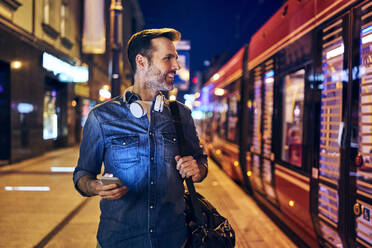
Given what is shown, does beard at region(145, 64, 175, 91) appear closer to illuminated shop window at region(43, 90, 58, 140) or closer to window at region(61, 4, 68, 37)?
illuminated shop window at region(43, 90, 58, 140)

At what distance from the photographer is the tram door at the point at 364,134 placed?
2.40m

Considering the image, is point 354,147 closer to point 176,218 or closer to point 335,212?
point 335,212

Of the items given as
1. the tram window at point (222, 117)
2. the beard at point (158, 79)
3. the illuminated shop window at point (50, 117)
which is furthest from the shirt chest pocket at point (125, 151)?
the illuminated shop window at point (50, 117)

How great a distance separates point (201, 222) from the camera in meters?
1.72

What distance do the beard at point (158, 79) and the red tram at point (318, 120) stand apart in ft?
5.85

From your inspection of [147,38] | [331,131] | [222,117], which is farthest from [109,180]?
[222,117]

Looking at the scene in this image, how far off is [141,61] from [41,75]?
11653 millimetres

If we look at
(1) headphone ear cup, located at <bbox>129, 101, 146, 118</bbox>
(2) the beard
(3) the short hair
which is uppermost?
(3) the short hair

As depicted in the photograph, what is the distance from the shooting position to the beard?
1.70 metres

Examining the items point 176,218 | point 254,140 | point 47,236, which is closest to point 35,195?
point 47,236

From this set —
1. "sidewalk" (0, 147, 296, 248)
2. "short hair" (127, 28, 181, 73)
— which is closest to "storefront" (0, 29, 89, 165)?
"sidewalk" (0, 147, 296, 248)

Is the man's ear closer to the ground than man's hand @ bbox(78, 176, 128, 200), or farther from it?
farther from it

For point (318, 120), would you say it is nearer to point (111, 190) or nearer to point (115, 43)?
point (111, 190)

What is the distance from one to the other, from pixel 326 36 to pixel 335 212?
5.94 ft
